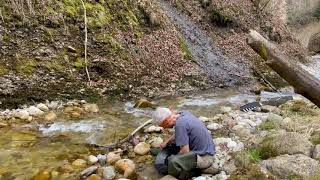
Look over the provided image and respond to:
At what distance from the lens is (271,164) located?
5.95 metres

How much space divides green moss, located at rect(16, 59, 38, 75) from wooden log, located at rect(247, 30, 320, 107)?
21.1 ft

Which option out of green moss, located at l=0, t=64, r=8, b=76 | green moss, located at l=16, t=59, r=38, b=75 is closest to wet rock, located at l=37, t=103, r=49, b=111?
green moss, located at l=16, t=59, r=38, b=75

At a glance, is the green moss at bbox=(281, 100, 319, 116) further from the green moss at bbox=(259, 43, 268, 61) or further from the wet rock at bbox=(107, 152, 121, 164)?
the wet rock at bbox=(107, 152, 121, 164)

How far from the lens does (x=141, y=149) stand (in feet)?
25.5

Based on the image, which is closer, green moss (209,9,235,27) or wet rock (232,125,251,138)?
wet rock (232,125,251,138)

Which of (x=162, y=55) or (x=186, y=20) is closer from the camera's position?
(x=162, y=55)

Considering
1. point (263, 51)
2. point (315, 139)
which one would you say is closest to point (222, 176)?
point (315, 139)

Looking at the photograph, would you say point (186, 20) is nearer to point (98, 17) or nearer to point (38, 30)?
point (98, 17)

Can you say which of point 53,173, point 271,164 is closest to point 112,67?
point 53,173

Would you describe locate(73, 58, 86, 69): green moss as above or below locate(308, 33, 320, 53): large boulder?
above

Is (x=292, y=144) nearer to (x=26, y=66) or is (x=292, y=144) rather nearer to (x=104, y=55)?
(x=26, y=66)

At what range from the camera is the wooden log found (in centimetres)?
675

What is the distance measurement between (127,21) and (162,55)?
172cm

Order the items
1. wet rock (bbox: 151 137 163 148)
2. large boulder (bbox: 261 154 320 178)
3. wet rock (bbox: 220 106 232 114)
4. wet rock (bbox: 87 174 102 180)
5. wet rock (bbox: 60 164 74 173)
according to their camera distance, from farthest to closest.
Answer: wet rock (bbox: 220 106 232 114) → wet rock (bbox: 151 137 163 148) → wet rock (bbox: 60 164 74 173) → wet rock (bbox: 87 174 102 180) → large boulder (bbox: 261 154 320 178)
